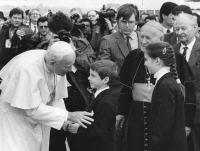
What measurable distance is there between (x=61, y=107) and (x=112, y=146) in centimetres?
67

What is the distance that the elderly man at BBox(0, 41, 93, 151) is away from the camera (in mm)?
4262

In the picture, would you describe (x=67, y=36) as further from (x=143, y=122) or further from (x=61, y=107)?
(x=143, y=122)

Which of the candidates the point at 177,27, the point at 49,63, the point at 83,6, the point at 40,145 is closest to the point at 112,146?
the point at 40,145

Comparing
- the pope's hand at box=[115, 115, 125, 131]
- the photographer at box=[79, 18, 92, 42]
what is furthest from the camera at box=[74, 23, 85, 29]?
the pope's hand at box=[115, 115, 125, 131]

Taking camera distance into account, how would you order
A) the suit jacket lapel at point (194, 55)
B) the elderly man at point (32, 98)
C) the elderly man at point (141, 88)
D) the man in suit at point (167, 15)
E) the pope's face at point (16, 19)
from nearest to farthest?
the elderly man at point (32, 98)
the elderly man at point (141, 88)
the suit jacket lapel at point (194, 55)
the man in suit at point (167, 15)
the pope's face at point (16, 19)

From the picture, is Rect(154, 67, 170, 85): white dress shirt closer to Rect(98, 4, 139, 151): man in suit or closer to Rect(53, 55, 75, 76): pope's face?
Rect(53, 55, 75, 76): pope's face

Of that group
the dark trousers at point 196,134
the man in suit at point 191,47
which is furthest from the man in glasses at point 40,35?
the dark trousers at point 196,134

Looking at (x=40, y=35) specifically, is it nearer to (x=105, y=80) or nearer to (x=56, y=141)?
(x=56, y=141)

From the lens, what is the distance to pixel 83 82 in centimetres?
572

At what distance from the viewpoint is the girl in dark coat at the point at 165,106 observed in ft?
13.1

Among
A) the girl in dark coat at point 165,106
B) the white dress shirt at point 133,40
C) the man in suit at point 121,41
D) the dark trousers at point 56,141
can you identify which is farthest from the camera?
the white dress shirt at point 133,40

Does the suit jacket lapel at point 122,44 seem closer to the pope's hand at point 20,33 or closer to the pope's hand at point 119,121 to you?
the pope's hand at point 119,121

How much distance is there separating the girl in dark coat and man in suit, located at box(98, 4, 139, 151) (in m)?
1.85

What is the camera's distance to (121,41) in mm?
6246
